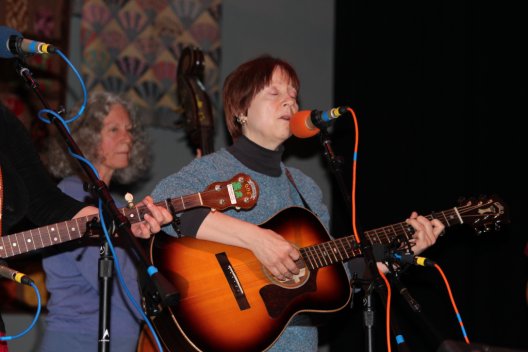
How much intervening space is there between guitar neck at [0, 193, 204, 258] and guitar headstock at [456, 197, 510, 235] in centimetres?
115

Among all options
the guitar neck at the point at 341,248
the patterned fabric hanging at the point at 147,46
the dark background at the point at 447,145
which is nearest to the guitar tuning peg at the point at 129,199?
the guitar neck at the point at 341,248

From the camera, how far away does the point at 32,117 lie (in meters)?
Result: 4.01

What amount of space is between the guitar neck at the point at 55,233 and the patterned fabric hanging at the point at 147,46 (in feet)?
6.84

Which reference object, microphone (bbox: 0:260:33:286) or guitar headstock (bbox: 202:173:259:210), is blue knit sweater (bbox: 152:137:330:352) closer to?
guitar headstock (bbox: 202:173:259:210)

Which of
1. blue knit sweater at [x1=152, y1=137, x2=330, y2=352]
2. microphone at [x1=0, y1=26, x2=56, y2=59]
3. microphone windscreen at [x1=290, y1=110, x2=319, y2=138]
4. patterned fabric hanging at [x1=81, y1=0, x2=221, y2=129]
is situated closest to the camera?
microphone at [x1=0, y1=26, x2=56, y2=59]

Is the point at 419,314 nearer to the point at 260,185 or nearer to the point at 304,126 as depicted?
the point at 304,126

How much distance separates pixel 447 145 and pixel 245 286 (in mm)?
2061

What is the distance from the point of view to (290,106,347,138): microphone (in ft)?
7.42

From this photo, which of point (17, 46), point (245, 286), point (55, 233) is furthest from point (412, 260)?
point (17, 46)

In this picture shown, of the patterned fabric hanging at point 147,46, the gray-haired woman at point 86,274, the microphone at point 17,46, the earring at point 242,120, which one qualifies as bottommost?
the gray-haired woman at point 86,274

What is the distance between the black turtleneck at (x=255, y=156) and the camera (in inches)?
108

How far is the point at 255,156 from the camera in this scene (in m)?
2.76

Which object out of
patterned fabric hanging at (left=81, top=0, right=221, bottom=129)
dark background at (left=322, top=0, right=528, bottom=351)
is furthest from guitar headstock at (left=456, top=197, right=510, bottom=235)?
patterned fabric hanging at (left=81, top=0, right=221, bottom=129)

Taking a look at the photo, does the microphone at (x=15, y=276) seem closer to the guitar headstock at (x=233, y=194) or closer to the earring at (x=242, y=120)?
the guitar headstock at (x=233, y=194)
